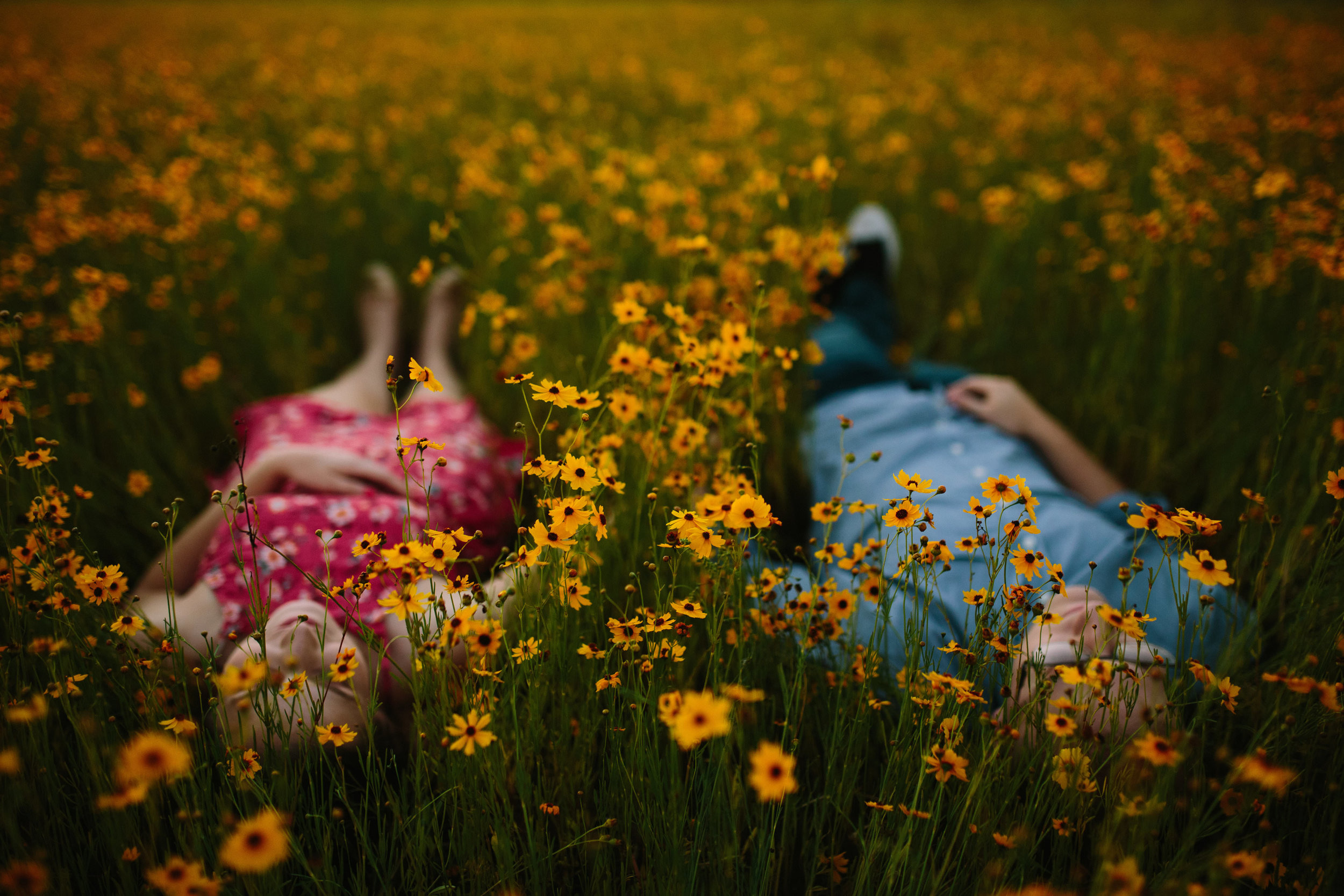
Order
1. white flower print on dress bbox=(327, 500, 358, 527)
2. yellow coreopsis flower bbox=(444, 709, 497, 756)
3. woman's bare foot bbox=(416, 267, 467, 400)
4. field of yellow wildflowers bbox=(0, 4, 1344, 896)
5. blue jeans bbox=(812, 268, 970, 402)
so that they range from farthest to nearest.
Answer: woman's bare foot bbox=(416, 267, 467, 400), blue jeans bbox=(812, 268, 970, 402), white flower print on dress bbox=(327, 500, 358, 527), field of yellow wildflowers bbox=(0, 4, 1344, 896), yellow coreopsis flower bbox=(444, 709, 497, 756)

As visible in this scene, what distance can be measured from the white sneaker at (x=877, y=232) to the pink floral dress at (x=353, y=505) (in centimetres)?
179

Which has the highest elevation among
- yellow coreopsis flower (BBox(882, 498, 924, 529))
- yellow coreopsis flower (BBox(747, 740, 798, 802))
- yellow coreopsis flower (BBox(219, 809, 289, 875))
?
yellow coreopsis flower (BBox(882, 498, 924, 529))

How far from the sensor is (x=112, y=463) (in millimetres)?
2164

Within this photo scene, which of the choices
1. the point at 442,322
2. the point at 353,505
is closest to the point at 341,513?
the point at 353,505

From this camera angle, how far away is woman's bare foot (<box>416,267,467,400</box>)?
2907mm

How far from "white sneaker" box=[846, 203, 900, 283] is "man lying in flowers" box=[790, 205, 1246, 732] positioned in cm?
44

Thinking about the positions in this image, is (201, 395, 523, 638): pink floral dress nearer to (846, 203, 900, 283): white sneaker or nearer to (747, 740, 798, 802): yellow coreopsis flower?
(747, 740, 798, 802): yellow coreopsis flower

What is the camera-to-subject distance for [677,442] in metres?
1.41

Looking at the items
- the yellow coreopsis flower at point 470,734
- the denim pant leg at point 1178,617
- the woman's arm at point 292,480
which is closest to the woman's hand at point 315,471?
the woman's arm at point 292,480

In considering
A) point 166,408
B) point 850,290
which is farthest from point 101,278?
point 850,290

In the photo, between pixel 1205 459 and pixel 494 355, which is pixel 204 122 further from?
pixel 1205 459

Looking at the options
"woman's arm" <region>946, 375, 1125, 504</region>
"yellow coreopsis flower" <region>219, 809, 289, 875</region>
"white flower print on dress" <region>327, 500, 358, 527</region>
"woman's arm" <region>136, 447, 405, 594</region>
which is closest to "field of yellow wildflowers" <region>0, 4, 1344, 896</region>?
"yellow coreopsis flower" <region>219, 809, 289, 875</region>

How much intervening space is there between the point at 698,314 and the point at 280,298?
2.01 metres

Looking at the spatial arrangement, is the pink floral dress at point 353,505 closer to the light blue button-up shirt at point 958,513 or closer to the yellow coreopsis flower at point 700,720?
the yellow coreopsis flower at point 700,720
